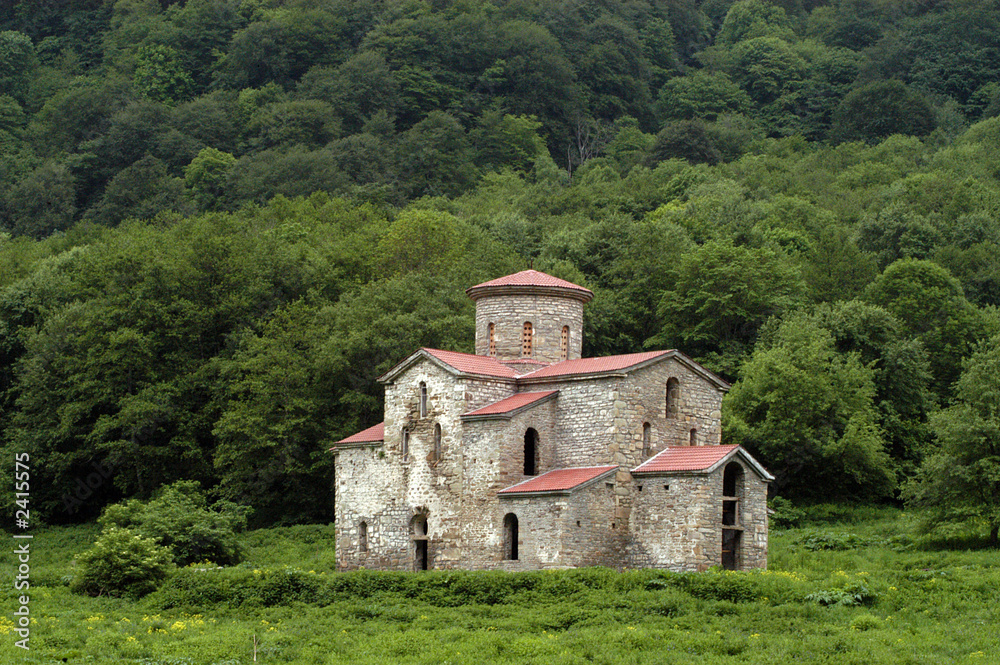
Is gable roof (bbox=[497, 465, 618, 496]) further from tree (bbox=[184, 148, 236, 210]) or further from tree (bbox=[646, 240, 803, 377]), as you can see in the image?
tree (bbox=[184, 148, 236, 210])

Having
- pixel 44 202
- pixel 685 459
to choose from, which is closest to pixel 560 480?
pixel 685 459

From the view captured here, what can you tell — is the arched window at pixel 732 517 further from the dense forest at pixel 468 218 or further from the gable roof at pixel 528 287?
the gable roof at pixel 528 287

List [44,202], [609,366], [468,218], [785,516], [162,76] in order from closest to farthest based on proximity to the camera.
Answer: [609,366] < [785,516] < [468,218] < [44,202] < [162,76]

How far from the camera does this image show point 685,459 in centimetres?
3488

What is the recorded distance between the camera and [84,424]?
59031mm

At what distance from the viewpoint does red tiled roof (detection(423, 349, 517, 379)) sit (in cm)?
3753

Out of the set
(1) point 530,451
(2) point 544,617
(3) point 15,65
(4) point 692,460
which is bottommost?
(2) point 544,617

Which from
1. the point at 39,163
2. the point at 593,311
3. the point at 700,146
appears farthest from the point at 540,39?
the point at 593,311

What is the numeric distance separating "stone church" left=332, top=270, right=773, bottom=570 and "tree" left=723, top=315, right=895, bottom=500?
1019 centimetres

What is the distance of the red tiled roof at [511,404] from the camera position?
36.2m

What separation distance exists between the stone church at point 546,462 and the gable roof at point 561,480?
0.23 feet

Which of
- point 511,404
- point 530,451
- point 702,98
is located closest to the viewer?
point 511,404

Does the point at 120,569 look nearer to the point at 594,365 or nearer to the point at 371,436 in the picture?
the point at 371,436

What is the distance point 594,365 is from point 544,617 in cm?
940
